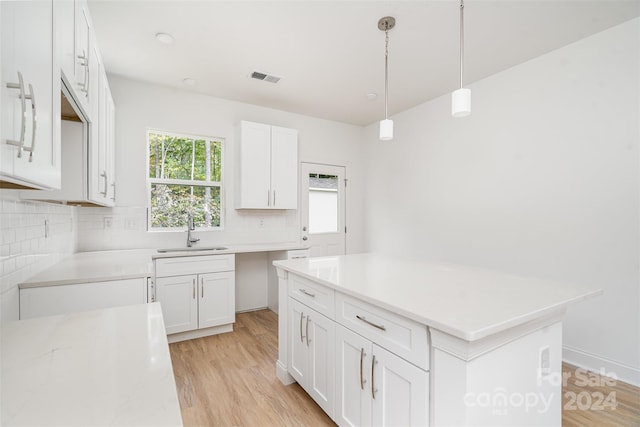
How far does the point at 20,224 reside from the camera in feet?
5.08

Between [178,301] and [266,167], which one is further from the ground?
[266,167]

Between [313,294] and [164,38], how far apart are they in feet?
7.77

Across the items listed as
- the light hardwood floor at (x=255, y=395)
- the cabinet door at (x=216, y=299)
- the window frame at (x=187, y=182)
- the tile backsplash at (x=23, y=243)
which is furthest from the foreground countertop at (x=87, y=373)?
the window frame at (x=187, y=182)

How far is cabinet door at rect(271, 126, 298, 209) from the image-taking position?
383 centimetres

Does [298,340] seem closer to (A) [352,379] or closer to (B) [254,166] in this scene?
(A) [352,379]

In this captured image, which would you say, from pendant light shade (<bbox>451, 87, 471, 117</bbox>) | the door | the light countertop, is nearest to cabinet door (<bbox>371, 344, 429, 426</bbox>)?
pendant light shade (<bbox>451, 87, 471, 117</bbox>)

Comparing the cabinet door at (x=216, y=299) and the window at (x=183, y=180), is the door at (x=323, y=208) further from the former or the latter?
the cabinet door at (x=216, y=299)

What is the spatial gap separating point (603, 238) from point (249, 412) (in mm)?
2945

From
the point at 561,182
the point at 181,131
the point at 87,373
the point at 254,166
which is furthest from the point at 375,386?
the point at 181,131

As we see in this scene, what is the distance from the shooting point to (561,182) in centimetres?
259

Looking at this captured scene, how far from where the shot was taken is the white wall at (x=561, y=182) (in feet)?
7.44

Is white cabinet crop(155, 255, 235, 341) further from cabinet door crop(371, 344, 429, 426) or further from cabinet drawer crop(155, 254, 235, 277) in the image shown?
cabinet door crop(371, 344, 429, 426)

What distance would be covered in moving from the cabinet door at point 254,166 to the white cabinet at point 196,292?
81 cm

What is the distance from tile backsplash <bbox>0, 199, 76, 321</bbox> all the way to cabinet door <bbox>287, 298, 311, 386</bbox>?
1453 millimetres
